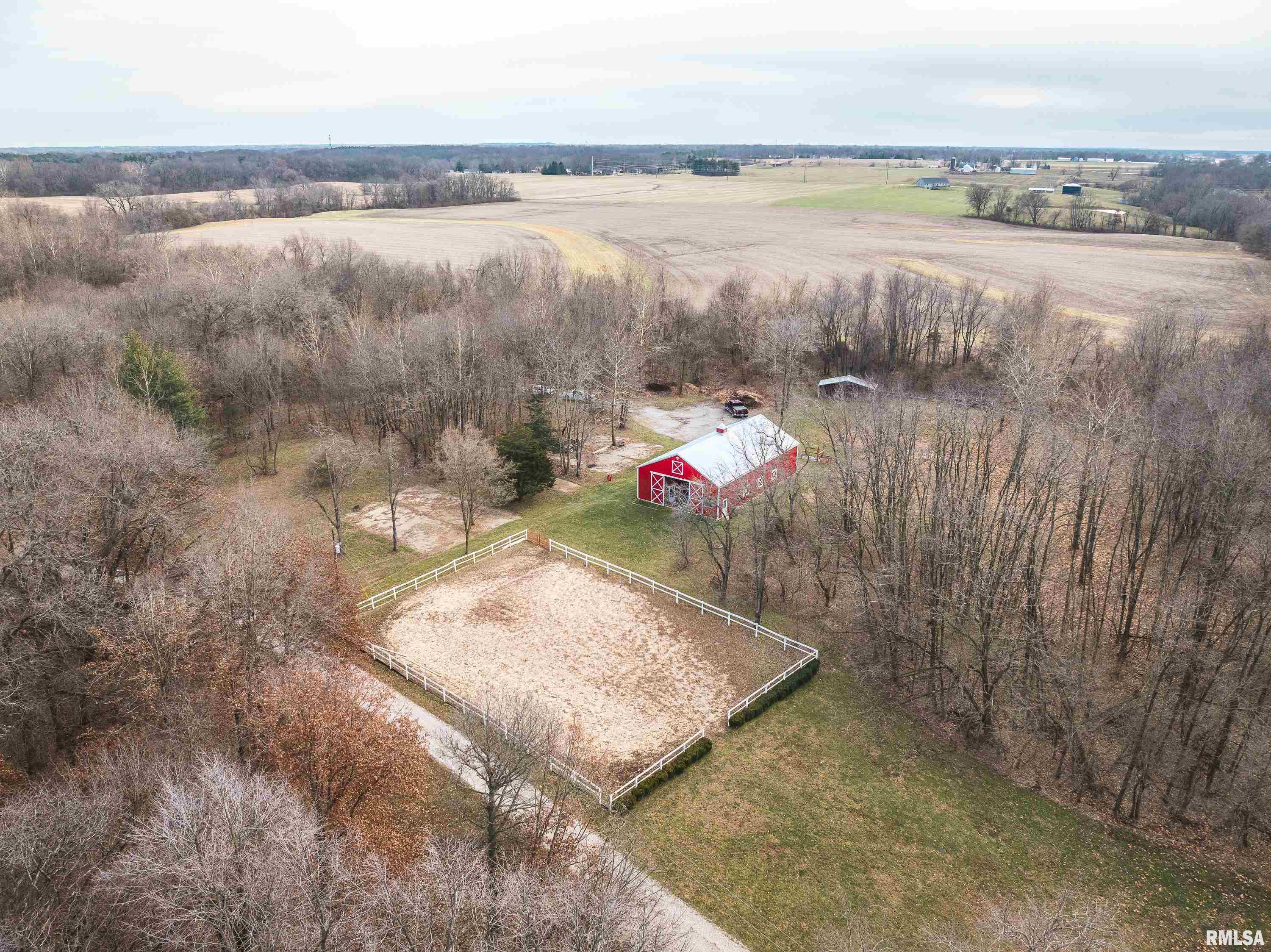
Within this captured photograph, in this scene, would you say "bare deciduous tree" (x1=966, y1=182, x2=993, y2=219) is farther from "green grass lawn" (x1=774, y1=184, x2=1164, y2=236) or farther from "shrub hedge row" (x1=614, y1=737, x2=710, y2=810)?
"shrub hedge row" (x1=614, y1=737, x2=710, y2=810)

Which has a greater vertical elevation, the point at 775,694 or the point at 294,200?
the point at 294,200

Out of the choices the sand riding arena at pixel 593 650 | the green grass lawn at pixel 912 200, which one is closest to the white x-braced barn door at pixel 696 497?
the sand riding arena at pixel 593 650

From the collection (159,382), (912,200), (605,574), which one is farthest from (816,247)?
(159,382)

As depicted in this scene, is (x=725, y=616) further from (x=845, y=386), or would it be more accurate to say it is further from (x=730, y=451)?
(x=845, y=386)

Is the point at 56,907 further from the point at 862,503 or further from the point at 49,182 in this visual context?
the point at 49,182

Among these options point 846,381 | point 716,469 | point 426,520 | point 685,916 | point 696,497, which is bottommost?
point 685,916

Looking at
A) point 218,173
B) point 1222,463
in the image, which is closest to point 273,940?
point 1222,463
